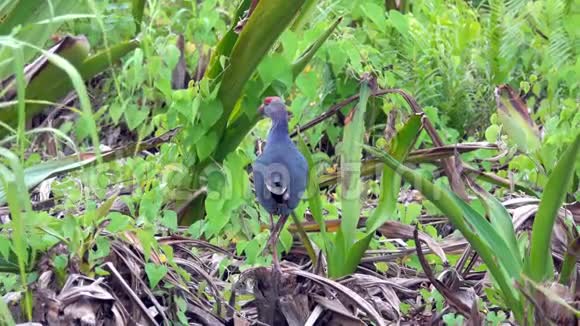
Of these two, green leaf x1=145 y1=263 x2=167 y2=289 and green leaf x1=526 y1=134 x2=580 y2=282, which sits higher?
green leaf x1=526 y1=134 x2=580 y2=282

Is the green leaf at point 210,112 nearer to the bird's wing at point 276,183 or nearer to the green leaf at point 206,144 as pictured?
the green leaf at point 206,144

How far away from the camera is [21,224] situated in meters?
2.14

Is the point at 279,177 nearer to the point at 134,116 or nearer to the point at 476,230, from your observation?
the point at 476,230

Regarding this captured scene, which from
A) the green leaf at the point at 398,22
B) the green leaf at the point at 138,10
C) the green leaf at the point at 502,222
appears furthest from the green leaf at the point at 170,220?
the green leaf at the point at 398,22

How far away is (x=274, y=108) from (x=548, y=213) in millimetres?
848

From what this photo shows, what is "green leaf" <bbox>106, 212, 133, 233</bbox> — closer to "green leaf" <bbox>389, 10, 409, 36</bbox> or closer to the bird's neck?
the bird's neck

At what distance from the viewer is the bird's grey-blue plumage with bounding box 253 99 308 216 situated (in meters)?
2.81

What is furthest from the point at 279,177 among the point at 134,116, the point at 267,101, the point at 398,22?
the point at 398,22

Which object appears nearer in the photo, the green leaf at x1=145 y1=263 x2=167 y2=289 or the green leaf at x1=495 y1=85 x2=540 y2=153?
the green leaf at x1=145 y1=263 x2=167 y2=289

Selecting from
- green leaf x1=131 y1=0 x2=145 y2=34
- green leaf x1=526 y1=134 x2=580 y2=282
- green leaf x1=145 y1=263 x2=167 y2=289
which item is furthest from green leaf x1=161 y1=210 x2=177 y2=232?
green leaf x1=131 y1=0 x2=145 y2=34

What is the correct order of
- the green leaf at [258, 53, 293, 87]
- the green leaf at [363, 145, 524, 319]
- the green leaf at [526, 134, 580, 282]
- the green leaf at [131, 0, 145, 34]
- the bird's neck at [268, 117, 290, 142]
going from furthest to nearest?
the green leaf at [131, 0, 145, 34], the green leaf at [258, 53, 293, 87], the bird's neck at [268, 117, 290, 142], the green leaf at [363, 145, 524, 319], the green leaf at [526, 134, 580, 282]

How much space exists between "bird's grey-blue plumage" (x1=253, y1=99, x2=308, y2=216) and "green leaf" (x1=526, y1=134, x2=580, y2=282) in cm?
65

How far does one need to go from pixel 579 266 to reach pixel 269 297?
3.06 feet

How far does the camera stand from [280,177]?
282 centimetres
